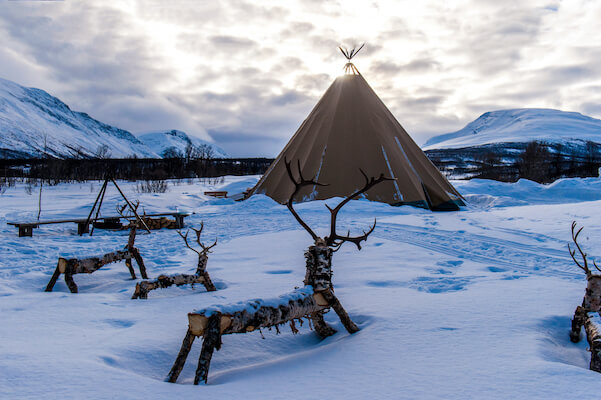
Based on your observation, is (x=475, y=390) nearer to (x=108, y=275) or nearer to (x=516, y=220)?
(x=108, y=275)

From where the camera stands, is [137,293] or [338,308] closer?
[338,308]

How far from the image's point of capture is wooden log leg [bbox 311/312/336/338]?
112 inches

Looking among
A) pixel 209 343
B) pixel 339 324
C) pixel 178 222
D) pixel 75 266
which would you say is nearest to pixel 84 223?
pixel 178 222

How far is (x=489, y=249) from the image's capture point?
19.3ft

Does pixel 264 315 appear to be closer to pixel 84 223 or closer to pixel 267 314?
pixel 267 314

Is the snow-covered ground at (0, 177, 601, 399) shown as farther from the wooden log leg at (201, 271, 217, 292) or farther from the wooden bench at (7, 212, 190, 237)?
the wooden bench at (7, 212, 190, 237)

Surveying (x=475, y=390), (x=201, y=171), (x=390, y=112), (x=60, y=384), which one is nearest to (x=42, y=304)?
(x=60, y=384)

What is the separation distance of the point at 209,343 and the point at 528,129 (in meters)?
130

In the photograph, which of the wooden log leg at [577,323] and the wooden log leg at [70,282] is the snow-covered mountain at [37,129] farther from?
the wooden log leg at [577,323]

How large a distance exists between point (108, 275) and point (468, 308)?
4.30 meters

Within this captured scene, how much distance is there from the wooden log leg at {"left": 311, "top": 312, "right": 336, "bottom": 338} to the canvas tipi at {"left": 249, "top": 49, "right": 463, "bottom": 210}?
6.94 metres

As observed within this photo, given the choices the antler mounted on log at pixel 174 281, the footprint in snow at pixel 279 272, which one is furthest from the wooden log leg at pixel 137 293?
the footprint in snow at pixel 279 272

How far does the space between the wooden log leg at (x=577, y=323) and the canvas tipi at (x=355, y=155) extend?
285 inches

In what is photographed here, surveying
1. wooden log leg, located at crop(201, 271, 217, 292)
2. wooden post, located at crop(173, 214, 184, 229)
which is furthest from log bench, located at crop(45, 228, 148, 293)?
wooden post, located at crop(173, 214, 184, 229)
